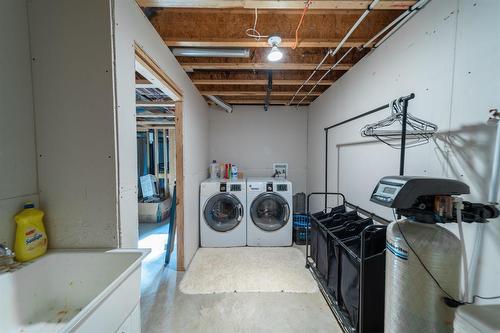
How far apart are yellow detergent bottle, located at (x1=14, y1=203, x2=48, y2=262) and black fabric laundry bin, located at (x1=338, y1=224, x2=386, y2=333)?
1.80m

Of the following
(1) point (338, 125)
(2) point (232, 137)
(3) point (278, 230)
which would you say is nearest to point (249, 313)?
(3) point (278, 230)

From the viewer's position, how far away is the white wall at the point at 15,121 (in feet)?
3.07

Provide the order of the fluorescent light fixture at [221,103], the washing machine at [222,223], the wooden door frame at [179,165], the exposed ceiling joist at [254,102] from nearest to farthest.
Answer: the wooden door frame at [179,165] < the washing machine at [222,223] < the fluorescent light fixture at [221,103] < the exposed ceiling joist at [254,102]

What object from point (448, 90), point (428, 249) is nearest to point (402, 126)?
point (448, 90)

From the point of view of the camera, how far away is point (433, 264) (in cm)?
98

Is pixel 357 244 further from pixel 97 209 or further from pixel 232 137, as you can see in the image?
pixel 232 137

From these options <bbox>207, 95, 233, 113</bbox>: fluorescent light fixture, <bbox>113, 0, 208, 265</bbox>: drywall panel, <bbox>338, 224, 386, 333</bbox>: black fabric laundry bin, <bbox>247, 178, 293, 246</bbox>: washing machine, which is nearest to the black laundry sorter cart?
<bbox>338, 224, 386, 333</bbox>: black fabric laundry bin

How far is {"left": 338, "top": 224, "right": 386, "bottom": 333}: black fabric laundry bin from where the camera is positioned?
133 cm

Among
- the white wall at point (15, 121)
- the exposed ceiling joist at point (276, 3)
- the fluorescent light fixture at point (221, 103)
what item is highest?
the exposed ceiling joist at point (276, 3)

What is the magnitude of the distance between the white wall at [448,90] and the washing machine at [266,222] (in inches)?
47.8

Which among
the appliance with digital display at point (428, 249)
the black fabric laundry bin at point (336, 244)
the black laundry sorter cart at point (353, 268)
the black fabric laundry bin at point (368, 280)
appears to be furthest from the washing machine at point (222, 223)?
the appliance with digital display at point (428, 249)

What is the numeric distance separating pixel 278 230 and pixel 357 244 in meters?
1.73

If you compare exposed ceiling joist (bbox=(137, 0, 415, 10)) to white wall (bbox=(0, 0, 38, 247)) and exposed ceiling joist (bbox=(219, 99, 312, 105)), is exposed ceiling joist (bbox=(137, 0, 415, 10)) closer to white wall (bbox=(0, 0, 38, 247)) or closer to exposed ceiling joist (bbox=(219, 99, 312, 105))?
white wall (bbox=(0, 0, 38, 247))

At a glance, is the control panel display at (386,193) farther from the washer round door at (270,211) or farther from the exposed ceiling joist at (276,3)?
the washer round door at (270,211)
